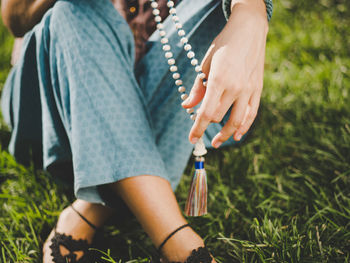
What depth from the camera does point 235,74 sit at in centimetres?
67

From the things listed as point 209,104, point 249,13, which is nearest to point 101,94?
point 209,104

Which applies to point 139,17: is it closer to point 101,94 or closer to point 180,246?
point 101,94

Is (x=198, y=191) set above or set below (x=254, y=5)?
below

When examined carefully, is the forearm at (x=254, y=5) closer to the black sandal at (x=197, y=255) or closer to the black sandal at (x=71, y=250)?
the black sandal at (x=197, y=255)

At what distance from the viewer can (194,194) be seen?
85 cm

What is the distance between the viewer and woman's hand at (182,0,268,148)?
0.67 m

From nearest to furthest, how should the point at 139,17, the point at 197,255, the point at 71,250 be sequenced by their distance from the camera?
the point at 197,255
the point at 71,250
the point at 139,17

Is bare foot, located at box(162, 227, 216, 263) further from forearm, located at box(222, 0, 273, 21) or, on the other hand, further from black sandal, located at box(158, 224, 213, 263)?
forearm, located at box(222, 0, 273, 21)

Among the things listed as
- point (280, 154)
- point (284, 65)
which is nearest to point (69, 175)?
point (280, 154)

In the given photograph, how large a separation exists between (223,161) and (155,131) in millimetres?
385

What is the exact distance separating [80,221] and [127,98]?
16.6 inches

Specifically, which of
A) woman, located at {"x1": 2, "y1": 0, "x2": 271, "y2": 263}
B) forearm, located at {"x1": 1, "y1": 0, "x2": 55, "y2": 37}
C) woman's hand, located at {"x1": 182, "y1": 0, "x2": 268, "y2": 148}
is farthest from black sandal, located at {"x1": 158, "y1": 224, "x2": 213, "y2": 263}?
forearm, located at {"x1": 1, "y1": 0, "x2": 55, "y2": 37}

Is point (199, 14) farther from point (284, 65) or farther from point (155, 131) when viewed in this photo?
point (284, 65)

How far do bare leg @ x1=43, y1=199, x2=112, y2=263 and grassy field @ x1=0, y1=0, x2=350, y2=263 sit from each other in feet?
0.23
